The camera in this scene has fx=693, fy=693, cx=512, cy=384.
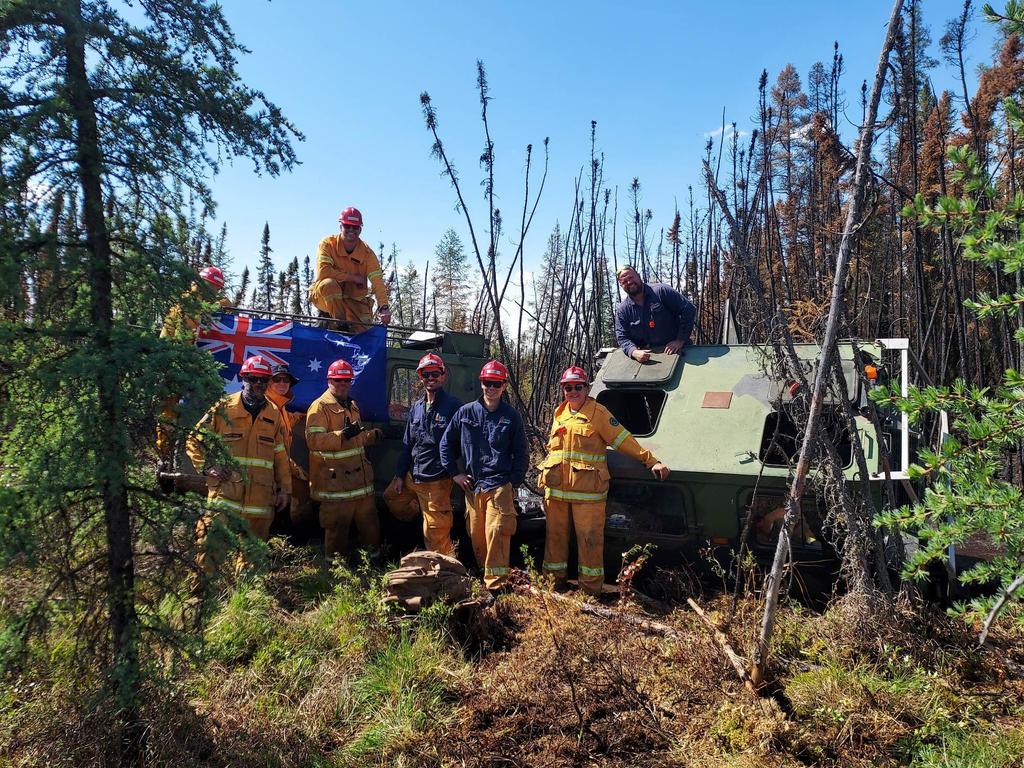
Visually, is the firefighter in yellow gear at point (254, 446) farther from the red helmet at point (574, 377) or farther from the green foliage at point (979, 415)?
the green foliage at point (979, 415)

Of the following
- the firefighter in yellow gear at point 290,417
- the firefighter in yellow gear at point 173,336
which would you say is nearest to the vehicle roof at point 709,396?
the firefighter in yellow gear at point 290,417

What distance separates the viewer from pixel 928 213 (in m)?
2.41

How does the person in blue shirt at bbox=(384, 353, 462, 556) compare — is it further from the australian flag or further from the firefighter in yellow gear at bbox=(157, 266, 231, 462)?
the firefighter in yellow gear at bbox=(157, 266, 231, 462)

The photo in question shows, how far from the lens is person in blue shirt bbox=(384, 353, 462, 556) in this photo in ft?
20.2

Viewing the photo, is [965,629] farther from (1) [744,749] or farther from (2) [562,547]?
(2) [562,547]

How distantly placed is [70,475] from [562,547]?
3.80 meters

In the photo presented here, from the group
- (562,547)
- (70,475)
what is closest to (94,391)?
(70,475)

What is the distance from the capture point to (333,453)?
621 centimetres

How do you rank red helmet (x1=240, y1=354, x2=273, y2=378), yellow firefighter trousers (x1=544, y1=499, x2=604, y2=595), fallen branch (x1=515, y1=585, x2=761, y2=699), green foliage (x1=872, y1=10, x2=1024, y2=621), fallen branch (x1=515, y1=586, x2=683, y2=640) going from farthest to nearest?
red helmet (x1=240, y1=354, x2=273, y2=378), yellow firefighter trousers (x1=544, y1=499, x2=604, y2=595), fallen branch (x1=515, y1=586, x2=683, y2=640), fallen branch (x1=515, y1=585, x2=761, y2=699), green foliage (x1=872, y1=10, x2=1024, y2=621)

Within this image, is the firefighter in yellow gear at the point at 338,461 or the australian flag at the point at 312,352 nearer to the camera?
the firefighter in yellow gear at the point at 338,461

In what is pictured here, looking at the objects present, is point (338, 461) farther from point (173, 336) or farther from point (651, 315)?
point (651, 315)

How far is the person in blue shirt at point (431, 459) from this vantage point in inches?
242

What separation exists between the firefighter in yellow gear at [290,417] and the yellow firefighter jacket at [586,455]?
251 cm

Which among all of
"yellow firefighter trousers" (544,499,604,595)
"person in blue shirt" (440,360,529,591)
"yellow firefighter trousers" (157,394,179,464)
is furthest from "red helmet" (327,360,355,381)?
"yellow firefighter trousers" (157,394,179,464)
